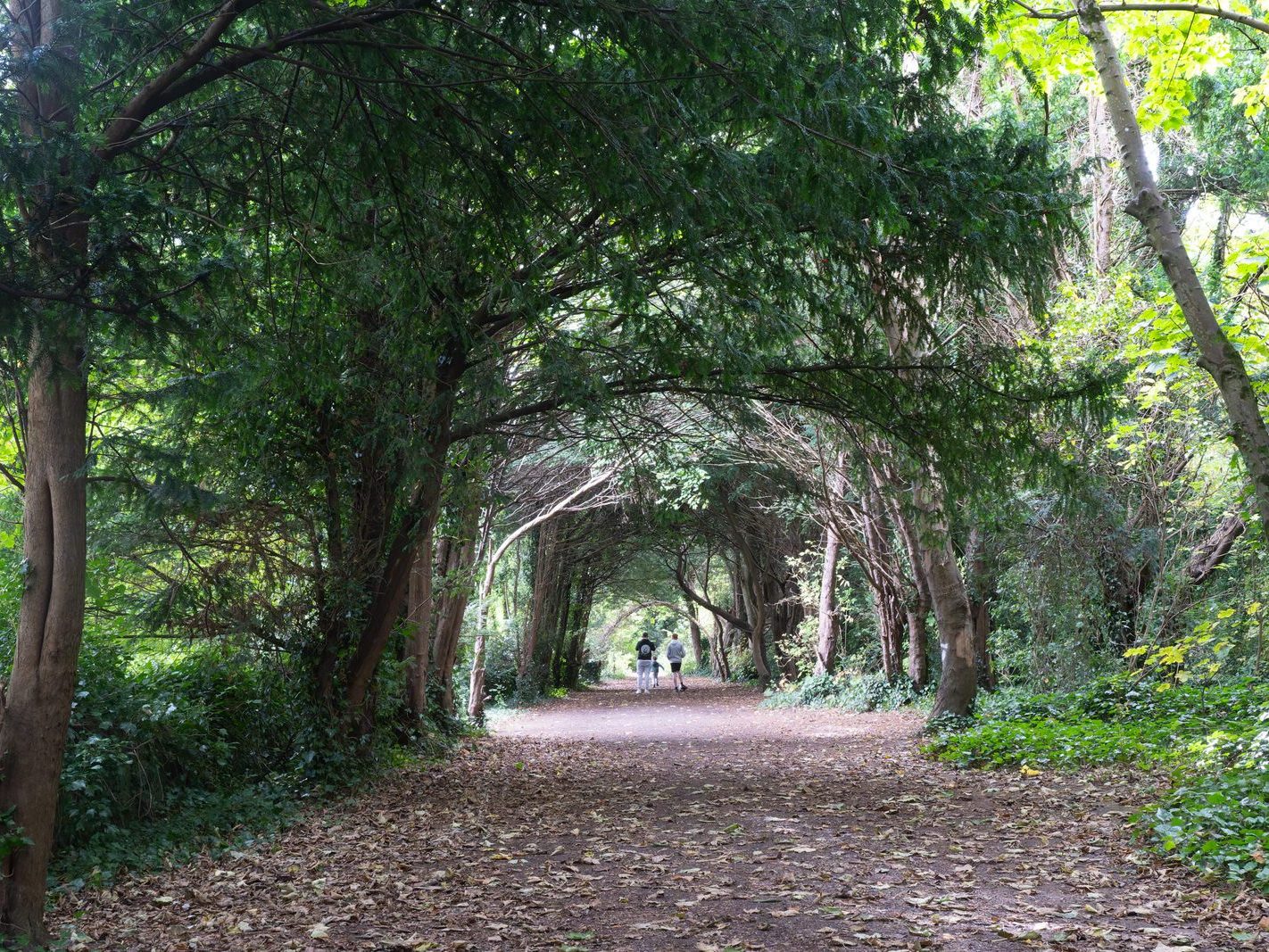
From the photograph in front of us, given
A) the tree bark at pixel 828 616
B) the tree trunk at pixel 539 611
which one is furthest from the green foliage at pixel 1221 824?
the tree trunk at pixel 539 611

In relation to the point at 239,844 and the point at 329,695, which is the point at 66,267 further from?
the point at 329,695

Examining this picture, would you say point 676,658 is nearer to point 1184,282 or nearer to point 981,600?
point 981,600

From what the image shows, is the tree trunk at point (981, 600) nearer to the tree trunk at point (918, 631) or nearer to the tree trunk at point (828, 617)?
the tree trunk at point (918, 631)

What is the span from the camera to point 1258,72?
12.5 m

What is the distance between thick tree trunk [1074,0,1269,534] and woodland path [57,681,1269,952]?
2589 millimetres

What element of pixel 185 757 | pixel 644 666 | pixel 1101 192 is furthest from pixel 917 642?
pixel 644 666

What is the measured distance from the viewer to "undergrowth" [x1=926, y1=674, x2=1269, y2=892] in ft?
17.4

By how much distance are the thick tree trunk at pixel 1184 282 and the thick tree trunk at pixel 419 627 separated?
8779mm

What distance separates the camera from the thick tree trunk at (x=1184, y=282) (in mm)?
6008

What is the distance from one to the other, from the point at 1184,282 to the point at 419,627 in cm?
930

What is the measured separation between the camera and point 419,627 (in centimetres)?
1228

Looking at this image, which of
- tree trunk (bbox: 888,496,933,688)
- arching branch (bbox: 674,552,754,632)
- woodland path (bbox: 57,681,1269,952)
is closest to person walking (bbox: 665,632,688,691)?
arching branch (bbox: 674,552,754,632)

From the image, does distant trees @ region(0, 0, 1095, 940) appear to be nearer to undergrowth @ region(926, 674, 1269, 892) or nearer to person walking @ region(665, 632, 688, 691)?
undergrowth @ region(926, 674, 1269, 892)

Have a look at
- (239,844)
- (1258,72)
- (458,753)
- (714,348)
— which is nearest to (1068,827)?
(714,348)
